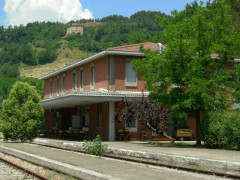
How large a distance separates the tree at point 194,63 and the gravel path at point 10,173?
29.9 ft

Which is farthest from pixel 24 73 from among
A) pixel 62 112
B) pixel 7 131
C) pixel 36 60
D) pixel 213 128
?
pixel 213 128

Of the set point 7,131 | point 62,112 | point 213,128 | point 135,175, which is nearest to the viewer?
point 135,175

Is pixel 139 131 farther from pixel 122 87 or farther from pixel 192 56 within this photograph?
pixel 192 56

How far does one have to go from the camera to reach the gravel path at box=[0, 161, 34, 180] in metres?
11.3

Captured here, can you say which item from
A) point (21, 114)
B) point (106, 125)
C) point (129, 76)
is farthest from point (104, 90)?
point (21, 114)

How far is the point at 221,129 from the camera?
Answer: 18.7m

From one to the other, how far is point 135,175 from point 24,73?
547 feet

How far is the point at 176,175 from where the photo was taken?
1121cm

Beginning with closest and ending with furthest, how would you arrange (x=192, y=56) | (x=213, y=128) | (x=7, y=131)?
(x=213, y=128), (x=192, y=56), (x=7, y=131)

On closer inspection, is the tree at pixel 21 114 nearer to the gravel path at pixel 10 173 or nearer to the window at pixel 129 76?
the window at pixel 129 76

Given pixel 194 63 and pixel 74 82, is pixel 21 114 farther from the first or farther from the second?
pixel 194 63

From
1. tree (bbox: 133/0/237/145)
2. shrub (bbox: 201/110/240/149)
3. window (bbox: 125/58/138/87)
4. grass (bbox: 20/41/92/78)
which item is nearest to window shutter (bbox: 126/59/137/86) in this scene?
window (bbox: 125/58/138/87)

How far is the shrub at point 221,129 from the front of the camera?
18.2 meters

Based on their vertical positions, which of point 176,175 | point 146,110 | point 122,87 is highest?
point 122,87
